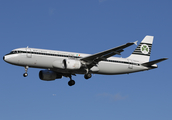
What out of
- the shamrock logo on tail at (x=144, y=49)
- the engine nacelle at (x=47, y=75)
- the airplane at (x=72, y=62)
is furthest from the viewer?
the shamrock logo on tail at (x=144, y=49)

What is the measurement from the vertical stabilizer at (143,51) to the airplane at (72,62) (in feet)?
7.34

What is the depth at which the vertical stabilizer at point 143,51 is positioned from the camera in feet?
153

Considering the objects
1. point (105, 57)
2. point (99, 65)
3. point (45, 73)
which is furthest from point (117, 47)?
point (45, 73)

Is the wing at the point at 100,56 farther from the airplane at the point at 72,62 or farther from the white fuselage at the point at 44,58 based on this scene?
the white fuselage at the point at 44,58

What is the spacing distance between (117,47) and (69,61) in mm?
6667

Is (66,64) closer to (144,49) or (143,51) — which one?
(143,51)

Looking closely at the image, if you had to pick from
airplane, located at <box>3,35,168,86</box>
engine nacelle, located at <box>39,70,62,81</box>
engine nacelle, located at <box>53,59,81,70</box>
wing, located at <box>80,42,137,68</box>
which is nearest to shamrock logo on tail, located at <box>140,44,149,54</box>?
airplane, located at <box>3,35,168,86</box>

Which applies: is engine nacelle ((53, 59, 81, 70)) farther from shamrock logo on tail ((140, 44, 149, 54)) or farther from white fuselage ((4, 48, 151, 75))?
shamrock logo on tail ((140, 44, 149, 54))

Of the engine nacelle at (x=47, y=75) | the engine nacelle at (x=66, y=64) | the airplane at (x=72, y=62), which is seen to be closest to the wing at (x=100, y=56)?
the airplane at (x=72, y=62)

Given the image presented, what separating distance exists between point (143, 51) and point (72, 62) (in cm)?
1477

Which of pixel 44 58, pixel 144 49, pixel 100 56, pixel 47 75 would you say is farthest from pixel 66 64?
pixel 144 49

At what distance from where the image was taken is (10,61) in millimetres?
37719

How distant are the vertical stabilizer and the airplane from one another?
88.1 inches

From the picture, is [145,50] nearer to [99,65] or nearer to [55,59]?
[99,65]
